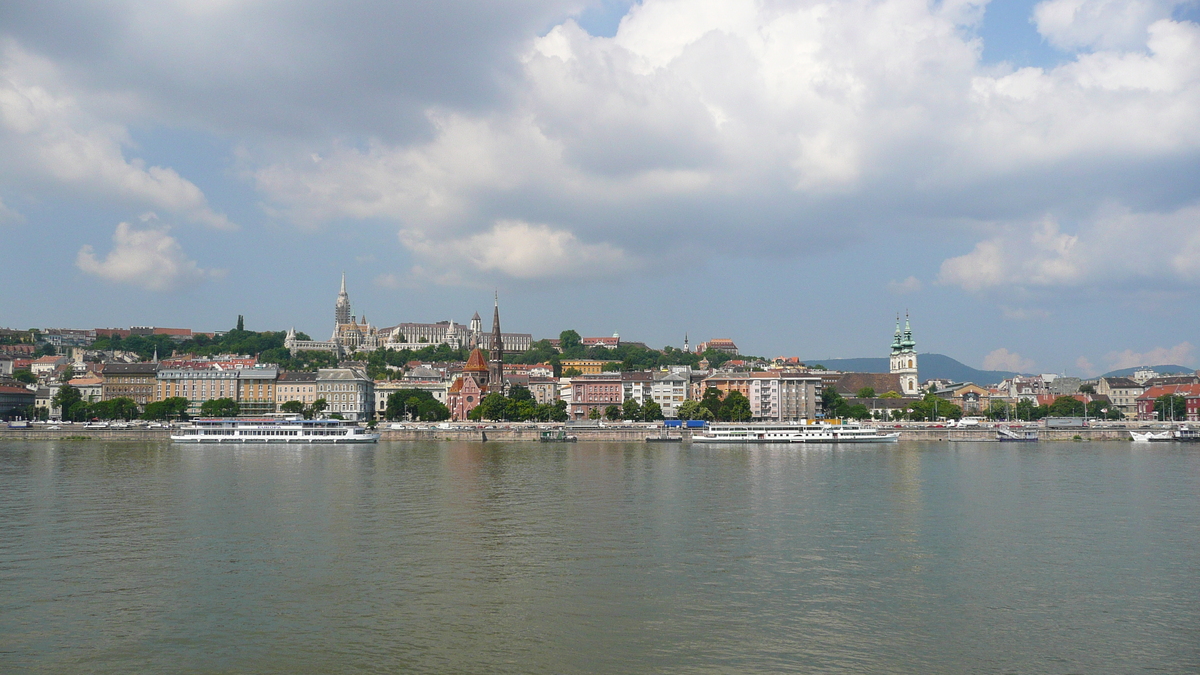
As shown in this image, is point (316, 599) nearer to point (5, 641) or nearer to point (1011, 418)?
point (5, 641)

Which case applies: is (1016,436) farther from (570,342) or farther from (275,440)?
(570,342)

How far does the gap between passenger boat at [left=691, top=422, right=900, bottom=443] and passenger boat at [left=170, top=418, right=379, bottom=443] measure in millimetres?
26491

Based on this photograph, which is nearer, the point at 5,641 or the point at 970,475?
the point at 5,641

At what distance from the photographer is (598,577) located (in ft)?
59.2

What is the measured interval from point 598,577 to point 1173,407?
98.3 metres

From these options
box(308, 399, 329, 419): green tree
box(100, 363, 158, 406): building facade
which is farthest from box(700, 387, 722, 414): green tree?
box(100, 363, 158, 406): building facade

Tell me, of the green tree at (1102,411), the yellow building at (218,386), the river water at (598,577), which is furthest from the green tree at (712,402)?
the river water at (598,577)

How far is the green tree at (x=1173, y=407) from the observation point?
3797 inches

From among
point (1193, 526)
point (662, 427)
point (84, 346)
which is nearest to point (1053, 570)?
point (1193, 526)

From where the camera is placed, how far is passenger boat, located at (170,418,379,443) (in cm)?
6800

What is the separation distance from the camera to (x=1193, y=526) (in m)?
24.2

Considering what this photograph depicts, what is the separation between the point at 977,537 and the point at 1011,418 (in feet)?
279

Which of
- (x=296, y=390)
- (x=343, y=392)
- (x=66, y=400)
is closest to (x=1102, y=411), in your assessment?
(x=343, y=392)

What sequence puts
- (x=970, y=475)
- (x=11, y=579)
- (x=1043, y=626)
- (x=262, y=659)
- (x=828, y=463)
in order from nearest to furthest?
(x=262, y=659) → (x=1043, y=626) → (x=11, y=579) → (x=970, y=475) → (x=828, y=463)
